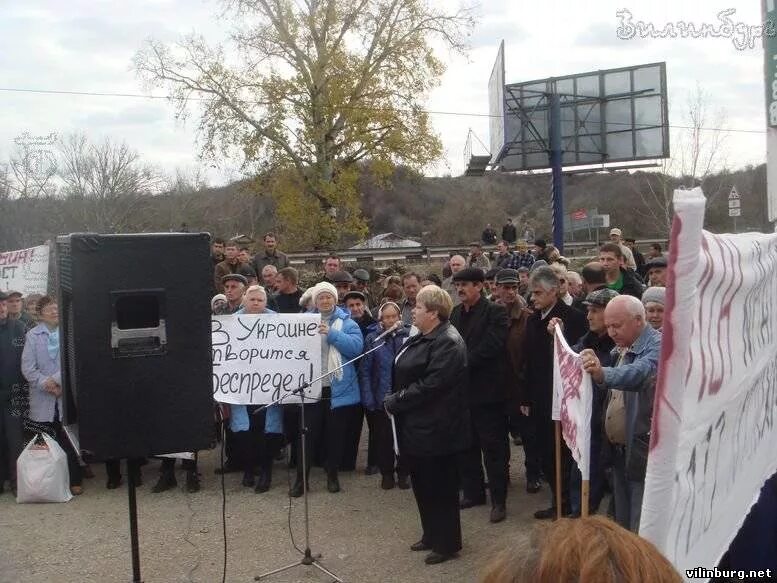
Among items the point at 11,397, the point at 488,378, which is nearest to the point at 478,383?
the point at 488,378

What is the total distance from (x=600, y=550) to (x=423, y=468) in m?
4.12

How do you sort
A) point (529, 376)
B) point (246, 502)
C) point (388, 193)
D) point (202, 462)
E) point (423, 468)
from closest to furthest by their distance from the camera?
1. point (423, 468)
2. point (529, 376)
3. point (246, 502)
4. point (202, 462)
5. point (388, 193)

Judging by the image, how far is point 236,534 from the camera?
20.3 feet

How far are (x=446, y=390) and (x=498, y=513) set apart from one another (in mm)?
1472

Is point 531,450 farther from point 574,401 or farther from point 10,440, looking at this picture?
point 10,440

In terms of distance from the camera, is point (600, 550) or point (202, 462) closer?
point (600, 550)

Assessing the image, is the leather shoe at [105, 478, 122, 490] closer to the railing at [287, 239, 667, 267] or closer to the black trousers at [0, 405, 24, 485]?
the black trousers at [0, 405, 24, 485]

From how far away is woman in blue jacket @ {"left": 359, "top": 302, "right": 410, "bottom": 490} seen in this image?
23.9 feet

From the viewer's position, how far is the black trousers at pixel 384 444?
730cm

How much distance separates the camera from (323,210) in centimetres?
3070

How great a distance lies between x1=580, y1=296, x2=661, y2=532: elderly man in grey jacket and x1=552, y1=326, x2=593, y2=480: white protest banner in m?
0.10

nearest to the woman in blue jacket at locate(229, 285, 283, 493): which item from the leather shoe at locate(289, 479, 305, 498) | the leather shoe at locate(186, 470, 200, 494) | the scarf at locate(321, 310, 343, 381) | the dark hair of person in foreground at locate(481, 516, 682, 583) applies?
the leather shoe at locate(289, 479, 305, 498)

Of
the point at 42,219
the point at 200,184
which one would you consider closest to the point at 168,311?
the point at 42,219

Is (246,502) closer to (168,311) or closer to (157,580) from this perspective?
(157,580)
